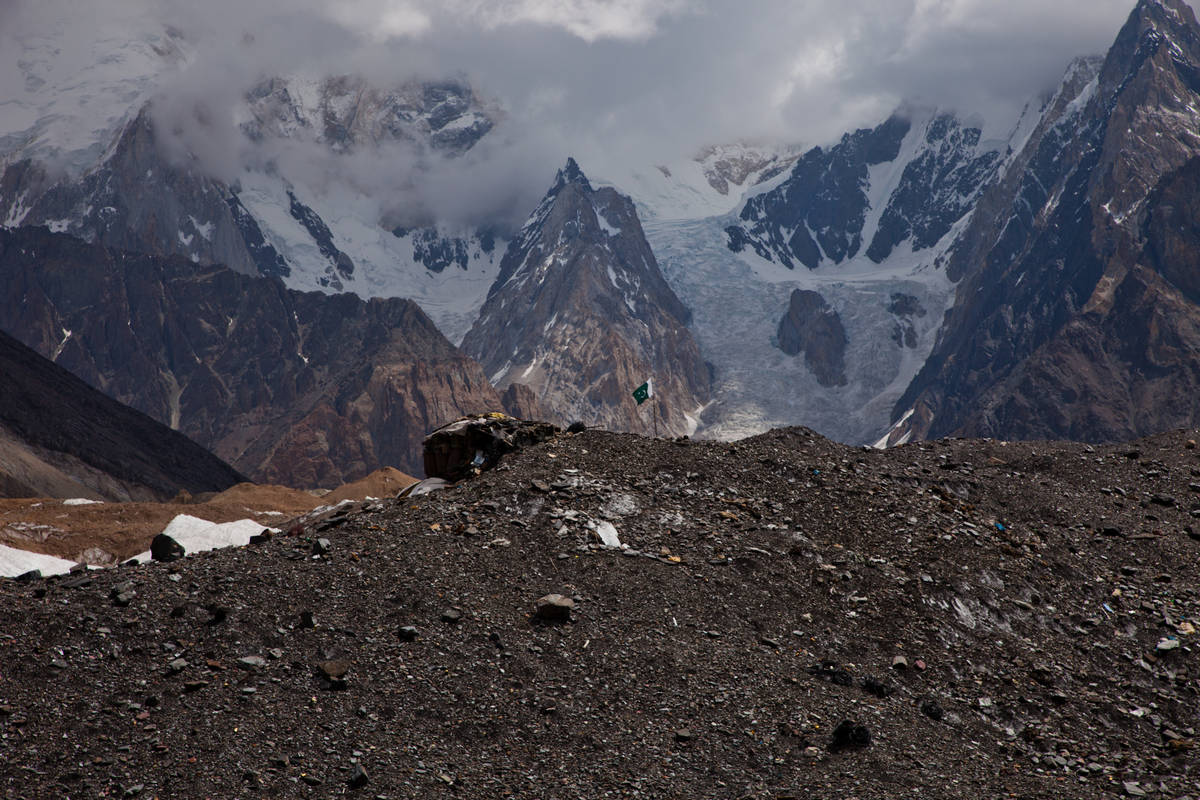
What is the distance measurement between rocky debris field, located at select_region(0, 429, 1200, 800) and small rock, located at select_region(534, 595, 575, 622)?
5 centimetres

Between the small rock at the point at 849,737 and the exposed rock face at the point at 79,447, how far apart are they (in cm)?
9009

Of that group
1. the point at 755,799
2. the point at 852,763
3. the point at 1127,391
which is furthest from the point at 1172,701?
the point at 1127,391

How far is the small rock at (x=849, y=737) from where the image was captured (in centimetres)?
1494

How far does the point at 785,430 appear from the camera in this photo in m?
25.5

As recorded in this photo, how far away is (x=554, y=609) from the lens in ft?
54.8

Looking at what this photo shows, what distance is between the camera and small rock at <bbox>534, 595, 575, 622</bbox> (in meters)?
16.7

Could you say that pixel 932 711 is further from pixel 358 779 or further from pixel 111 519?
pixel 111 519

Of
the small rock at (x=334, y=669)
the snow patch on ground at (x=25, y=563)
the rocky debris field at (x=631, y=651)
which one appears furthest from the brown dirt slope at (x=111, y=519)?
the small rock at (x=334, y=669)

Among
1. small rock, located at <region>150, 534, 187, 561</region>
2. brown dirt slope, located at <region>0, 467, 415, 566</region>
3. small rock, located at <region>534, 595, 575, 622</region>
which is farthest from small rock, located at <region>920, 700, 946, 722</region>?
brown dirt slope, located at <region>0, 467, 415, 566</region>

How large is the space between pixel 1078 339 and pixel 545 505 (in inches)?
7527

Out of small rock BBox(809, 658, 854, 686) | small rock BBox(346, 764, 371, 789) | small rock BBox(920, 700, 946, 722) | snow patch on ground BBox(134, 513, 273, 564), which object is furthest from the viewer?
snow patch on ground BBox(134, 513, 273, 564)

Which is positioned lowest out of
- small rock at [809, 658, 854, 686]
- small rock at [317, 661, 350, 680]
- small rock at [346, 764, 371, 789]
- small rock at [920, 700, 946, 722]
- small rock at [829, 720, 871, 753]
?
small rock at [346, 764, 371, 789]

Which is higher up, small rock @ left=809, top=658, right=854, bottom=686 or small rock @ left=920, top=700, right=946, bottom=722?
small rock @ left=809, top=658, right=854, bottom=686

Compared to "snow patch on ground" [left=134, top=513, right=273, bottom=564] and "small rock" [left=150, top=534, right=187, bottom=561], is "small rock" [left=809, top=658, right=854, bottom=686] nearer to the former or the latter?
"small rock" [left=150, top=534, right=187, bottom=561]
